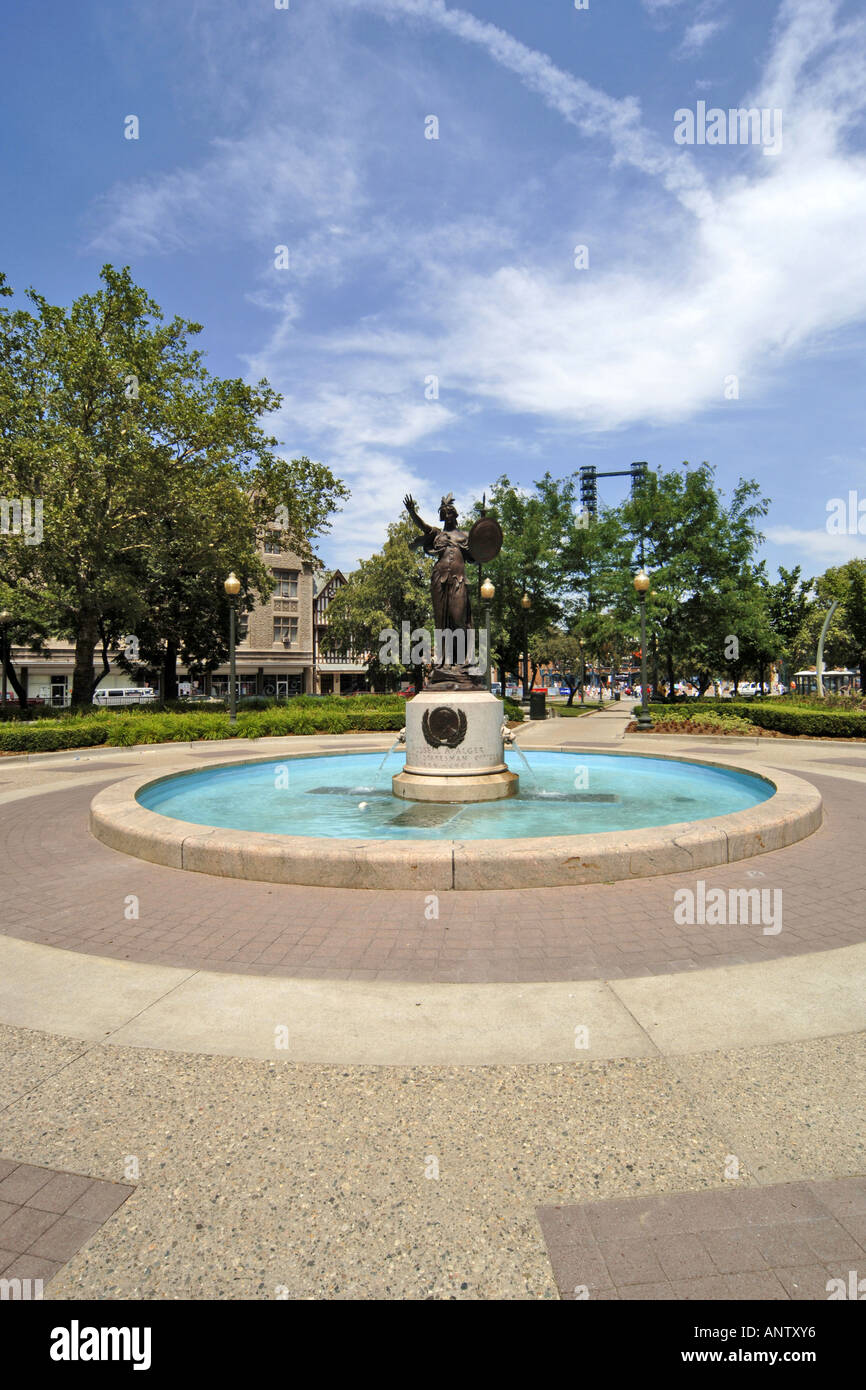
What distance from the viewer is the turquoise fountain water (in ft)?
29.6

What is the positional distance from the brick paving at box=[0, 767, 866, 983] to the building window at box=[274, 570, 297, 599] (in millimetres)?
51776

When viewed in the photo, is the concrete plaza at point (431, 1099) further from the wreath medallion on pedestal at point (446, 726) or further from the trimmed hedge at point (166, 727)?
the trimmed hedge at point (166, 727)

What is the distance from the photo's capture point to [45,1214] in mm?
2436

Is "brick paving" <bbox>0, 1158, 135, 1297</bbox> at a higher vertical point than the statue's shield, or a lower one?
lower

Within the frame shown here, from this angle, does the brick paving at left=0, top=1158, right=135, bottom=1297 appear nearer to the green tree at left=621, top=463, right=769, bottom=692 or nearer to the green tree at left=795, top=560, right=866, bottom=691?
the green tree at left=621, top=463, right=769, bottom=692

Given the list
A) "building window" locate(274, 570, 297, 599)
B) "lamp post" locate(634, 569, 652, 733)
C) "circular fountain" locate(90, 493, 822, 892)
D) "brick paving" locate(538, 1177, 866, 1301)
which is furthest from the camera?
"building window" locate(274, 570, 297, 599)

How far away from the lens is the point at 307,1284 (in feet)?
6.96

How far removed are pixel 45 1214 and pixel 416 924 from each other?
3.29 m

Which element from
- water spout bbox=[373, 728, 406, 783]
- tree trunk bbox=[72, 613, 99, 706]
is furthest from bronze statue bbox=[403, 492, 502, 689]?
tree trunk bbox=[72, 613, 99, 706]

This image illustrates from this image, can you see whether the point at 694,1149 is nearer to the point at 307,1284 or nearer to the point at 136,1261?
the point at 307,1284

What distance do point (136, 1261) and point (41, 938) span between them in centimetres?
368

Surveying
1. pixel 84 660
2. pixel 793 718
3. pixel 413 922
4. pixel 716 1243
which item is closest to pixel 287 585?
pixel 84 660

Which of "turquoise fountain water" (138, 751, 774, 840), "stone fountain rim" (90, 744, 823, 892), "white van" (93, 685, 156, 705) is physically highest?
"white van" (93, 685, 156, 705)
